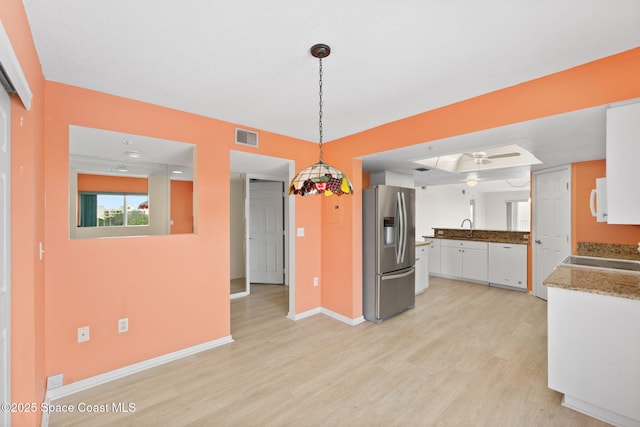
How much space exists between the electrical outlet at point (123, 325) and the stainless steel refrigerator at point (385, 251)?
2670 mm

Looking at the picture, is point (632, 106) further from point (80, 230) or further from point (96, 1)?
point (80, 230)

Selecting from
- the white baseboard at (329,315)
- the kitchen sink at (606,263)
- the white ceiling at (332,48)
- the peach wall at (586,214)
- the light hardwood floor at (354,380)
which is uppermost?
the white ceiling at (332,48)

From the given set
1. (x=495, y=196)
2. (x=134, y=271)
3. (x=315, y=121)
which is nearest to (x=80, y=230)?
(x=134, y=271)

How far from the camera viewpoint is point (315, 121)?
3.04 meters

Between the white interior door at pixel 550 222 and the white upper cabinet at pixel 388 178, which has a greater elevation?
the white upper cabinet at pixel 388 178

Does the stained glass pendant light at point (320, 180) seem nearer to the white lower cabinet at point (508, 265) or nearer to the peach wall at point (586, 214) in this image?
the peach wall at point (586, 214)

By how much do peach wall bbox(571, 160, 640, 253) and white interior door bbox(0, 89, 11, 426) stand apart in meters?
6.02

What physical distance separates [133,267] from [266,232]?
3098mm

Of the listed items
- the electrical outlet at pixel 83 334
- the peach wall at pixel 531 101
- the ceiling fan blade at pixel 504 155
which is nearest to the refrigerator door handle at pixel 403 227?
the peach wall at pixel 531 101

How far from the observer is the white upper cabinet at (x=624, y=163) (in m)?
1.75

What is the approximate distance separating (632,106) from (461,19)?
4.35 feet

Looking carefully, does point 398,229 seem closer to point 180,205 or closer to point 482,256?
point 482,256

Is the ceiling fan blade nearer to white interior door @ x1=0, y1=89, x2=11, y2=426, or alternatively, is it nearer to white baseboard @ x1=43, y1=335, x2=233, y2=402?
white baseboard @ x1=43, y1=335, x2=233, y2=402

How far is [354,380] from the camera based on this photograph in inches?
92.5
